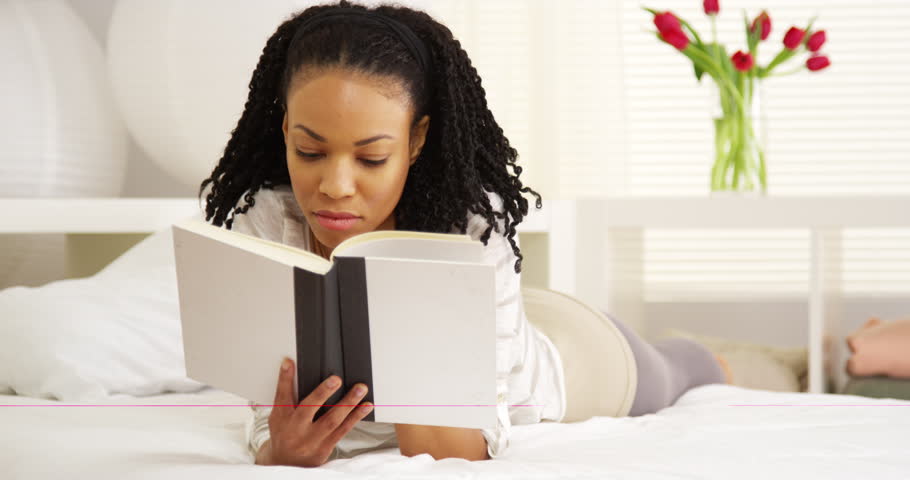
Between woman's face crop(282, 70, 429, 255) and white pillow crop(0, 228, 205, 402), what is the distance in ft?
1.62

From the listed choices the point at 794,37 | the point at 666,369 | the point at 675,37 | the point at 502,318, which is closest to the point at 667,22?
the point at 675,37

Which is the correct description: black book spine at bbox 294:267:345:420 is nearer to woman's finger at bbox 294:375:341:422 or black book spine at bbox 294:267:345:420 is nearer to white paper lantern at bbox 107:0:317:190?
woman's finger at bbox 294:375:341:422

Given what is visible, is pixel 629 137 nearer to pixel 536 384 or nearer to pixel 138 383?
pixel 536 384

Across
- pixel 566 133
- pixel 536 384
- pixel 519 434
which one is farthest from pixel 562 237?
pixel 519 434

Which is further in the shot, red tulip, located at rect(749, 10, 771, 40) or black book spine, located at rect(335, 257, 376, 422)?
red tulip, located at rect(749, 10, 771, 40)

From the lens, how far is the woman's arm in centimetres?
93

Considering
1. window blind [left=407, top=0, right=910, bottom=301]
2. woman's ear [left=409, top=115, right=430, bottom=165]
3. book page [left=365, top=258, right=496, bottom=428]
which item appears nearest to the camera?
book page [left=365, top=258, right=496, bottom=428]

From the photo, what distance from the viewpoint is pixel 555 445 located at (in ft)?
3.33

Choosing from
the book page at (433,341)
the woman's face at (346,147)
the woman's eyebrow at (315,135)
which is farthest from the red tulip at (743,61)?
the book page at (433,341)

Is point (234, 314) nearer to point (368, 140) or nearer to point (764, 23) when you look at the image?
point (368, 140)

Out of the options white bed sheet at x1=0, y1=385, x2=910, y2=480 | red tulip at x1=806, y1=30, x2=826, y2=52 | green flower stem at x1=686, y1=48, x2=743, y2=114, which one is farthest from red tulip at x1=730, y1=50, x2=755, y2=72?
white bed sheet at x1=0, y1=385, x2=910, y2=480

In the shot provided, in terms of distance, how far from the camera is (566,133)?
231 cm

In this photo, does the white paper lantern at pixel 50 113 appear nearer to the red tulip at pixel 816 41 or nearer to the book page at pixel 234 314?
the book page at pixel 234 314

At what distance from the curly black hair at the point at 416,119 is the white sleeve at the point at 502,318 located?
15mm
